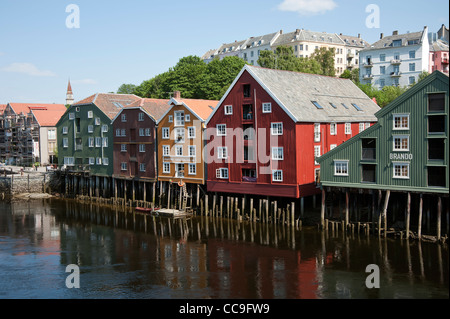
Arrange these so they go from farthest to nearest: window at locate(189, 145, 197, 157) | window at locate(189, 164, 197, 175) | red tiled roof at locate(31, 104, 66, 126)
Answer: red tiled roof at locate(31, 104, 66, 126)
window at locate(189, 164, 197, 175)
window at locate(189, 145, 197, 157)

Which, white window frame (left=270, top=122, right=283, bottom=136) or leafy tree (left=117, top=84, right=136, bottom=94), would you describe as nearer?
white window frame (left=270, top=122, right=283, bottom=136)

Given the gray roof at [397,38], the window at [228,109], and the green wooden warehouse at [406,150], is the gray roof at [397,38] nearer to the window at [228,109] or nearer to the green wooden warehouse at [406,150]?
the window at [228,109]

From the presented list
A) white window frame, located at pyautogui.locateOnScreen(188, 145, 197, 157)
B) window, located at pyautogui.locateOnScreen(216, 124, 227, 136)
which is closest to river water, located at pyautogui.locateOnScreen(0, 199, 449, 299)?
white window frame, located at pyautogui.locateOnScreen(188, 145, 197, 157)

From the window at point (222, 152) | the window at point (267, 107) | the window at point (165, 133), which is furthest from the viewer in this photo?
the window at point (165, 133)

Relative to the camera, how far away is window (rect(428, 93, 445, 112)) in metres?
36.5

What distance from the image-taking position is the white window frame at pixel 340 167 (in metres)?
41.9

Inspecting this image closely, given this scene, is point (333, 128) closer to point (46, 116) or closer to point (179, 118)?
point (179, 118)

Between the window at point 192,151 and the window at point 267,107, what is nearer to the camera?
the window at point 267,107

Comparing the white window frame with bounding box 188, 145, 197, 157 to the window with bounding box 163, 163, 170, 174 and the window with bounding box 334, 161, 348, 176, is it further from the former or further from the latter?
the window with bounding box 334, 161, 348, 176

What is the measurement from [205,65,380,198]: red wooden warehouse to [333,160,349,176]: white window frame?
415cm

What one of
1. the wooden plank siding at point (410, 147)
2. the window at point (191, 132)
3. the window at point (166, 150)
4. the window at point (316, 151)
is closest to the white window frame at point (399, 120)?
the wooden plank siding at point (410, 147)

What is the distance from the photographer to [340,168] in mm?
42250

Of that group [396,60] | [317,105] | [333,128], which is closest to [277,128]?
[317,105]
